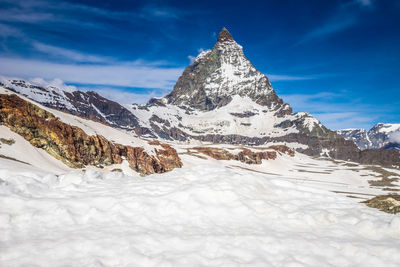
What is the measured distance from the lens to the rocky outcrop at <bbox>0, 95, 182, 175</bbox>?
32688 mm

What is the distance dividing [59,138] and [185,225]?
3581 cm

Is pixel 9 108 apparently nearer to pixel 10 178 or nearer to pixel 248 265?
pixel 10 178

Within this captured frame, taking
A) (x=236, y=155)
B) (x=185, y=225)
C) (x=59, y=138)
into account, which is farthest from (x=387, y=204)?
(x=236, y=155)

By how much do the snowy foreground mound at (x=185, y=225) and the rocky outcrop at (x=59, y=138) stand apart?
2722 centimetres

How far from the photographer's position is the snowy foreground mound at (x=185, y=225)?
19.2ft

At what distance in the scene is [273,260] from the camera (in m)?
5.85

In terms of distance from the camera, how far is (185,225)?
7715mm

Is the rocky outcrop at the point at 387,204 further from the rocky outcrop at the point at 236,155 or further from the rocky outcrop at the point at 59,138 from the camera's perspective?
the rocky outcrop at the point at 236,155

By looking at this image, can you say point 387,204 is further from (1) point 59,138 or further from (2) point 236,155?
(2) point 236,155

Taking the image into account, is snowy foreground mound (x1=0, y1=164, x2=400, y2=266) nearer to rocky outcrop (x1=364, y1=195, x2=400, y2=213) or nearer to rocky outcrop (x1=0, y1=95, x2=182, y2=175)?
rocky outcrop (x1=364, y1=195, x2=400, y2=213)

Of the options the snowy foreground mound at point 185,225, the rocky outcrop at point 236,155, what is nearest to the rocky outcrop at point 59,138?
the snowy foreground mound at point 185,225

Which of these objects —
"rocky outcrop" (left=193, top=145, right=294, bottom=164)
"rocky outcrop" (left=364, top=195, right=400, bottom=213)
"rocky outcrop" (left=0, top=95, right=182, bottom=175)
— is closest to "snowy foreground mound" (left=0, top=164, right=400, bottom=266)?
"rocky outcrop" (left=364, top=195, right=400, bottom=213)

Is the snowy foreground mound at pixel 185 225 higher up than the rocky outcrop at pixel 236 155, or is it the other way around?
the snowy foreground mound at pixel 185 225

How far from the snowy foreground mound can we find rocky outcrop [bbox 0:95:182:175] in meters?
27.2
